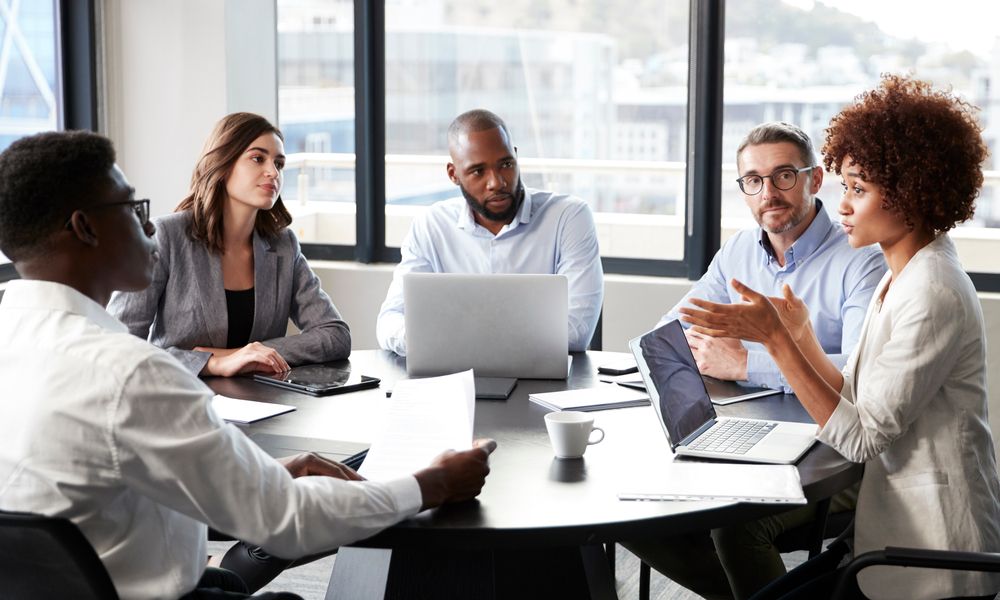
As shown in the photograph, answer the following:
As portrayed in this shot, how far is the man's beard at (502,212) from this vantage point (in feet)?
10.6

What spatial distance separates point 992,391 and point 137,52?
3.67m

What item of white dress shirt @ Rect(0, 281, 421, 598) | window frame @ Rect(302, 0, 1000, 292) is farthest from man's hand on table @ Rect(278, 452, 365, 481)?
window frame @ Rect(302, 0, 1000, 292)

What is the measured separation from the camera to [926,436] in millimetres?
1864

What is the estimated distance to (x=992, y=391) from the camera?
3912 millimetres

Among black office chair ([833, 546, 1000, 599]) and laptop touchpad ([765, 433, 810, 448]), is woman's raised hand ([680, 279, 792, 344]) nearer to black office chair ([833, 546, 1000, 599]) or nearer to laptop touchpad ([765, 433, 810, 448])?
laptop touchpad ([765, 433, 810, 448])

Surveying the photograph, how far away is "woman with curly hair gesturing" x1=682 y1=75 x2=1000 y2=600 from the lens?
1822mm

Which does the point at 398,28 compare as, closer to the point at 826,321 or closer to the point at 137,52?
the point at 137,52

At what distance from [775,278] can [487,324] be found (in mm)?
905

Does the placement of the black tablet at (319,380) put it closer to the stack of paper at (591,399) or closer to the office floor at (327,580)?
the stack of paper at (591,399)

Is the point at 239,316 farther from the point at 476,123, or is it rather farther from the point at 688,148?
the point at 688,148

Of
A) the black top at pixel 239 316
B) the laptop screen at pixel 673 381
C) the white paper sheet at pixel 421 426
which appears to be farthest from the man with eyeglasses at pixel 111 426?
the black top at pixel 239 316

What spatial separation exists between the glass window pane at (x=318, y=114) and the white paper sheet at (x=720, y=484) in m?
3.39

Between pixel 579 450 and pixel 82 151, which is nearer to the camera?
pixel 82 151

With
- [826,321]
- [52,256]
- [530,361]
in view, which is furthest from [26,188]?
[826,321]
